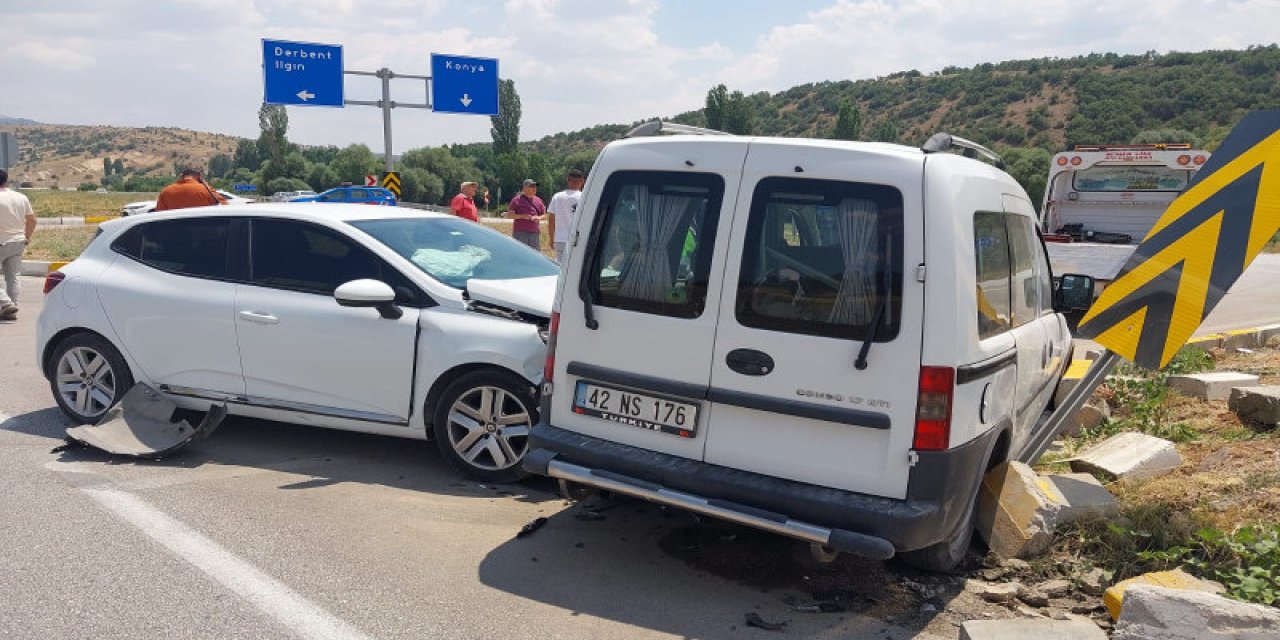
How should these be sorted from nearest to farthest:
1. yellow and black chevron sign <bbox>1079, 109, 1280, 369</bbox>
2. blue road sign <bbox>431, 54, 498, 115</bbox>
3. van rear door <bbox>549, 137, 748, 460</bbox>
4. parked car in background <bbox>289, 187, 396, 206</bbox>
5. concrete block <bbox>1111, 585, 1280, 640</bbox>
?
concrete block <bbox>1111, 585, 1280, 640</bbox> → van rear door <bbox>549, 137, 748, 460</bbox> → yellow and black chevron sign <bbox>1079, 109, 1280, 369</bbox> → parked car in background <bbox>289, 187, 396, 206</bbox> → blue road sign <bbox>431, 54, 498, 115</bbox>

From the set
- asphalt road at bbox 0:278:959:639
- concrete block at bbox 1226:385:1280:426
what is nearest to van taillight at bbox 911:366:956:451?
asphalt road at bbox 0:278:959:639

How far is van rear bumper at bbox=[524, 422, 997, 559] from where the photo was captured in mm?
3553

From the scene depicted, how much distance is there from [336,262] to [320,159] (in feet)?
291

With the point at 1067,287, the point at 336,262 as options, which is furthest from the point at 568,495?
the point at 1067,287

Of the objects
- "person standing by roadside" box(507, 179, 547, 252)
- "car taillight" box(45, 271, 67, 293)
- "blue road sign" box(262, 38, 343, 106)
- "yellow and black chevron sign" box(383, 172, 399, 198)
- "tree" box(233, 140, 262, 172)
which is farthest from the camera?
"tree" box(233, 140, 262, 172)

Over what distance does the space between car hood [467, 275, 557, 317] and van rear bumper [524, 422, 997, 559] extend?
1.46 metres

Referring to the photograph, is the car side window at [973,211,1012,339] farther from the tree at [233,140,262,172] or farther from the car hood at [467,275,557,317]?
the tree at [233,140,262,172]

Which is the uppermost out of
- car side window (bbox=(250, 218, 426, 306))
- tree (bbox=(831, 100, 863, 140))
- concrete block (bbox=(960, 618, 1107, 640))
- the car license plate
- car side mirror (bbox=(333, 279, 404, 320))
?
tree (bbox=(831, 100, 863, 140))

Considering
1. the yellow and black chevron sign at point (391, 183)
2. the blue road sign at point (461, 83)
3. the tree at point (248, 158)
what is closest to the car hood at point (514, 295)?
the yellow and black chevron sign at point (391, 183)

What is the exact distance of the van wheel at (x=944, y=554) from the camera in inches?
162

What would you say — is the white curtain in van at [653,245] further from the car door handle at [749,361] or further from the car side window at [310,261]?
the car side window at [310,261]

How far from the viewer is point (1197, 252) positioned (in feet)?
15.0

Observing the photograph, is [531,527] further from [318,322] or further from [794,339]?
[318,322]

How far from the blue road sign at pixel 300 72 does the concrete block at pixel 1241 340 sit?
20.6 m
